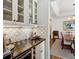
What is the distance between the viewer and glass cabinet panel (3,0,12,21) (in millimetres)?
1893

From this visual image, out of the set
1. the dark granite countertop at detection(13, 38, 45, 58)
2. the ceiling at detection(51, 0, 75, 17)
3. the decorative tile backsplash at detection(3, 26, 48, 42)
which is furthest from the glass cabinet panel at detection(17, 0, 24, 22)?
the ceiling at detection(51, 0, 75, 17)

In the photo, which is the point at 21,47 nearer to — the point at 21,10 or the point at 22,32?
the point at 21,10

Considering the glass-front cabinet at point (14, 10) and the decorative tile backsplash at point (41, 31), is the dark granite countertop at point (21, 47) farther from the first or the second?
the decorative tile backsplash at point (41, 31)

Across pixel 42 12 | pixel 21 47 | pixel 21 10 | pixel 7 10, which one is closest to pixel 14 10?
pixel 7 10

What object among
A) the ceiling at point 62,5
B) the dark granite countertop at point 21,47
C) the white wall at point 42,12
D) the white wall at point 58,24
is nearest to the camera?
the dark granite countertop at point 21,47

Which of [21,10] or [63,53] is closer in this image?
[21,10]

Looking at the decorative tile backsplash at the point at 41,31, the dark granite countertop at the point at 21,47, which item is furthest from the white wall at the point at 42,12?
the dark granite countertop at the point at 21,47

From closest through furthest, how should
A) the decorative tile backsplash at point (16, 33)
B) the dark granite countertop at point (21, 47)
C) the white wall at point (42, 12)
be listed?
1. the dark granite countertop at point (21, 47)
2. the decorative tile backsplash at point (16, 33)
3. the white wall at point (42, 12)

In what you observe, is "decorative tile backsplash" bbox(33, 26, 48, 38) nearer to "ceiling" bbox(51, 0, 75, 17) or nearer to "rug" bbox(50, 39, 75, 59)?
"ceiling" bbox(51, 0, 75, 17)

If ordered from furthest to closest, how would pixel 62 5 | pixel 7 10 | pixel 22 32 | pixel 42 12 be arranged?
pixel 62 5 → pixel 42 12 → pixel 22 32 → pixel 7 10

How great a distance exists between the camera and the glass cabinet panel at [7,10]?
6.21ft

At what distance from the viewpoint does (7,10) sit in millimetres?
1969

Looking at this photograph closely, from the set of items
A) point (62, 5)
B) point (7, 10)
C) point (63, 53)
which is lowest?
point (63, 53)

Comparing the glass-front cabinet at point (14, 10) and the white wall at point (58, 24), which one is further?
the white wall at point (58, 24)
